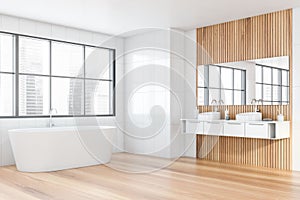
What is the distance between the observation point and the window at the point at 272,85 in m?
4.67

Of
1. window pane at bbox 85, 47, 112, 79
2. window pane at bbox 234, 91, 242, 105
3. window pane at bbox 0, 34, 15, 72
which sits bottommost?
window pane at bbox 234, 91, 242, 105

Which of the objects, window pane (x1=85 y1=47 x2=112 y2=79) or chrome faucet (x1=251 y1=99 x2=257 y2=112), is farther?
chrome faucet (x1=251 y1=99 x2=257 y2=112)

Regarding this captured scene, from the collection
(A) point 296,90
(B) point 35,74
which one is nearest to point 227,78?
(A) point 296,90

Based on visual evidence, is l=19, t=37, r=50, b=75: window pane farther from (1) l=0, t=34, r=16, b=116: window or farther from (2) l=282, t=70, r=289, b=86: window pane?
(2) l=282, t=70, r=289, b=86: window pane

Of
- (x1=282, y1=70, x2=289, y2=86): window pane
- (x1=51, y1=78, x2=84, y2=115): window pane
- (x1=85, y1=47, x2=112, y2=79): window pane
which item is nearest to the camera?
(x1=85, y1=47, x2=112, y2=79): window pane

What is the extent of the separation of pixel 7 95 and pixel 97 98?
3.42 metres

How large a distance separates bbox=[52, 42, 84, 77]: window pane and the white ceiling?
0.46 metres

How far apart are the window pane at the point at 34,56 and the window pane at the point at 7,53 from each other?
145 millimetres

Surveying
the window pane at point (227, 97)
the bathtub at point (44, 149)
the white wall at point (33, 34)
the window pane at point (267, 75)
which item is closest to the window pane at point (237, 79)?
the window pane at point (227, 97)

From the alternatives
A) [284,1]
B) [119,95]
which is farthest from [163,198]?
[284,1]

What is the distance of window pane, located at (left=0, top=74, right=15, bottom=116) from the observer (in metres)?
5.01

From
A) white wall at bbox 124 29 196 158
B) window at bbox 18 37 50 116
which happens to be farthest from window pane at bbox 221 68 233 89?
white wall at bbox 124 29 196 158

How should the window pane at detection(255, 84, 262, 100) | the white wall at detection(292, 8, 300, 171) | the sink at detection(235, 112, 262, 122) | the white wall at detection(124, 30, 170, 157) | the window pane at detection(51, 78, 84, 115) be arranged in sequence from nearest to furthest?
1. the white wall at detection(124, 30, 170, 157)
2. the white wall at detection(292, 8, 300, 171)
3. the sink at detection(235, 112, 262, 122)
4. the window pane at detection(255, 84, 262, 100)
5. the window pane at detection(51, 78, 84, 115)

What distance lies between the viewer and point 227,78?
522cm
